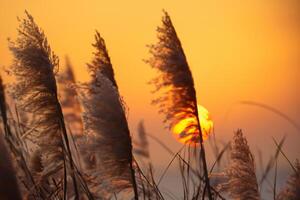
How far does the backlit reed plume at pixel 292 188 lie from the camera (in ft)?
8.07

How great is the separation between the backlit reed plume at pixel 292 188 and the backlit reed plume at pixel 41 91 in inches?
41.3

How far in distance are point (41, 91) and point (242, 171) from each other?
1175 millimetres

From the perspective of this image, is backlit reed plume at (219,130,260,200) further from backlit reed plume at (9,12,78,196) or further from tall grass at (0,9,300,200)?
backlit reed plume at (9,12,78,196)

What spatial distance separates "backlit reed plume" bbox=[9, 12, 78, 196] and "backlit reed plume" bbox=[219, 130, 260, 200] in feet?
2.90

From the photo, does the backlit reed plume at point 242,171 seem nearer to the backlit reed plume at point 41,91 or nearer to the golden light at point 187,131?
the golden light at point 187,131

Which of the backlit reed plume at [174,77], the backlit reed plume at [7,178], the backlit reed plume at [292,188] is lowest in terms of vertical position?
the backlit reed plume at [292,188]

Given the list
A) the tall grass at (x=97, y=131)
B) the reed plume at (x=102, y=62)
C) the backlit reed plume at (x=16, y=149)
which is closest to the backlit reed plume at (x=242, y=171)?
the tall grass at (x=97, y=131)

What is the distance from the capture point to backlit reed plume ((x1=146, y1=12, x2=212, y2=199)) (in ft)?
9.10

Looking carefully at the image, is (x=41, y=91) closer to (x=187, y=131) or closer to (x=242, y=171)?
(x=187, y=131)

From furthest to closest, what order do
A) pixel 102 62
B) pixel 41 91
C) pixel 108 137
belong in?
pixel 102 62 → pixel 41 91 → pixel 108 137

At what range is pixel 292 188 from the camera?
248 centimetres

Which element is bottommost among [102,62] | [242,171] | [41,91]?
[242,171]

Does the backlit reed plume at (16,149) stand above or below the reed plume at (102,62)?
below

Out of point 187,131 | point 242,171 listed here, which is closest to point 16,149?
point 187,131
